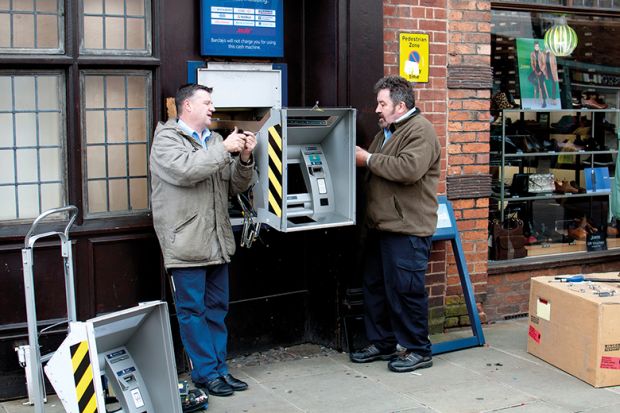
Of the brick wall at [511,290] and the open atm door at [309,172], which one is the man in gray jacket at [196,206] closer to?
the open atm door at [309,172]

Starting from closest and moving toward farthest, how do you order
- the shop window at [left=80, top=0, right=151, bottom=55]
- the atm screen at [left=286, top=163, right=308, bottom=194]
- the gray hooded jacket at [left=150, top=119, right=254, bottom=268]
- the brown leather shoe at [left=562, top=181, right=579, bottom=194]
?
the gray hooded jacket at [left=150, top=119, right=254, bottom=268]
the shop window at [left=80, top=0, right=151, bottom=55]
the atm screen at [left=286, top=163, right=308, bottom=194]
the brown leather shoe at [left=562, top=181, right=579, bottom=194]

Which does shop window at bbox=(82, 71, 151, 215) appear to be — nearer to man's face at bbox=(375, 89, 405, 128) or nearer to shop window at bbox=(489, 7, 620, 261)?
man's face at bbox=(375, 89, 405, 128)

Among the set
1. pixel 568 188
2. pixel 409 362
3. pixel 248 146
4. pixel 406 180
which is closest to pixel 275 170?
pixel 248 146

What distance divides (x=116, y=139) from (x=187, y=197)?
79 centimetres

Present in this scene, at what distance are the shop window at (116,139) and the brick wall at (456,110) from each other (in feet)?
6.35

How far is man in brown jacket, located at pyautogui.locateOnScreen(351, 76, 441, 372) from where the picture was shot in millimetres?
5977

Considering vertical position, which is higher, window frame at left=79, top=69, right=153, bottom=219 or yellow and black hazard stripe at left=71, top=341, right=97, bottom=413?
window frame at left=79, top=69, right=153, bottom=219

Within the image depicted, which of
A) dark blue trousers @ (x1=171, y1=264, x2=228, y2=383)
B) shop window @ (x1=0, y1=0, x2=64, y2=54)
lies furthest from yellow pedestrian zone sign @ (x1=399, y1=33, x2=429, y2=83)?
shop window @ (x1=0, y1=0, x2=64, y2=54)

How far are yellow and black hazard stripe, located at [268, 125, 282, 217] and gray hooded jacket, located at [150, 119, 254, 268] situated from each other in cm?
17

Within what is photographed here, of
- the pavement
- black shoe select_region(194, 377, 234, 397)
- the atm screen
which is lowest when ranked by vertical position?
the pavement

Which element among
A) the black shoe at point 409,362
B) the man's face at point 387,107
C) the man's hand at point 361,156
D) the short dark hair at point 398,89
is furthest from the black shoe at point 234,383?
the short dark hair at point 398,89

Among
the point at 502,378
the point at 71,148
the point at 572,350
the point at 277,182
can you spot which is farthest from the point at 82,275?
the point at 572,350

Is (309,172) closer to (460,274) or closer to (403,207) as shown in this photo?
(403,207)

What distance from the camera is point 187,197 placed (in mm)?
5484
